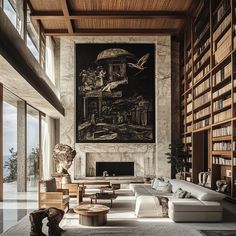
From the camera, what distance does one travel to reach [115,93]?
1673 centimetres

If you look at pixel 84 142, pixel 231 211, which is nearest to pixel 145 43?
pixel 84 142

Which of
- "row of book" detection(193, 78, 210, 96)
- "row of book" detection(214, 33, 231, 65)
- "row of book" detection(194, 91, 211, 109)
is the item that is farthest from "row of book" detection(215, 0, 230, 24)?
"row of book" detection(194, 91, 211, 109)

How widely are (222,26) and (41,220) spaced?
23.9ft

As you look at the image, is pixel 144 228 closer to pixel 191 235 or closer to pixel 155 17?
pixel 191 235

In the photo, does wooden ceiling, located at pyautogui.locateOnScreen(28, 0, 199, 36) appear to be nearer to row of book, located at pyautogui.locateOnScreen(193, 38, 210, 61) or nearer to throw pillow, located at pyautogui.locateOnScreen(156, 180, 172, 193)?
row of book, located at pyautogui.locateOnScreen(193, 38, 210, 61)

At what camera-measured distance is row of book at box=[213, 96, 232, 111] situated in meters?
10.2

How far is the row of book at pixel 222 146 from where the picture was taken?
10.3 m

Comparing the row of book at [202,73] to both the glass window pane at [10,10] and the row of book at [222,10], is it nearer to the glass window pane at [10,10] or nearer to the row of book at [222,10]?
the row of book at [222,10]

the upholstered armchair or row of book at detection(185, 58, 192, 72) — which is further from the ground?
row of book at detection(185, 58, 192, 72)

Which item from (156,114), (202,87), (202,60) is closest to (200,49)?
(202,60)

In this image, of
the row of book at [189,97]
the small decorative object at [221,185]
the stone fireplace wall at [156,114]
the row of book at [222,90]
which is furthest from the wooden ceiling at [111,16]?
the small decorative object at [221,185]

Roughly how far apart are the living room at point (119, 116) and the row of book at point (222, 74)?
27 millimetres

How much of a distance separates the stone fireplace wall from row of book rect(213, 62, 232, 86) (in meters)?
5.05

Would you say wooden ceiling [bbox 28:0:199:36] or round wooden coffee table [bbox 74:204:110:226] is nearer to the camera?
round wooden coffee table [bbox 74:204:110:226]
